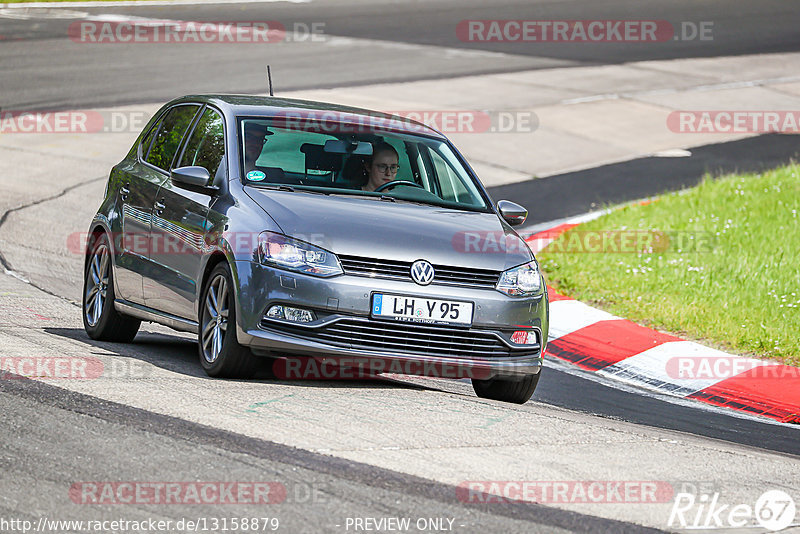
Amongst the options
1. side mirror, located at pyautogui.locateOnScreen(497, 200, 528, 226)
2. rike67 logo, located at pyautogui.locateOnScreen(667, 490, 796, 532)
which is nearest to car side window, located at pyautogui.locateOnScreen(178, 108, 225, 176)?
side mirror, located at pyautogui.locateOnScreen(497, 200, 528, 226)

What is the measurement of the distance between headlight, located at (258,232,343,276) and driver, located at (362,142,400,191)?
1.09 meters

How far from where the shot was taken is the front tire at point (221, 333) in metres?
7.18

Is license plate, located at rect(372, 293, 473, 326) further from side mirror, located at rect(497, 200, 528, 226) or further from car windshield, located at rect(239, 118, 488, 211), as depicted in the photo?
side mirror, located at rect(497, 200, 528, 226)

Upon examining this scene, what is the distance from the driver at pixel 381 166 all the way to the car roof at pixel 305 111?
259 mm

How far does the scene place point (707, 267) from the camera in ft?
40.1

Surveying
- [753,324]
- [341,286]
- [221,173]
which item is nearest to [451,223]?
[341,286]

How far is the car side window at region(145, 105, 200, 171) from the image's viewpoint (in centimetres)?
879

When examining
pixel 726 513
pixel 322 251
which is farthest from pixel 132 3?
pixel 726 513

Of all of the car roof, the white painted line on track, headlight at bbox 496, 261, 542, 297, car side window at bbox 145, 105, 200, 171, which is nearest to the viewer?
headlight at bbox 496, 261, 542, 297

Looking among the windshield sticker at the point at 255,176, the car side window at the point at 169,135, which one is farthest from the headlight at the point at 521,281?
the car side window at the point at 169,135

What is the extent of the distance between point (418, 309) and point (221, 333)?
45.5 inches

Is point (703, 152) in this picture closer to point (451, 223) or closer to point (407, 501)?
point (451, 223)

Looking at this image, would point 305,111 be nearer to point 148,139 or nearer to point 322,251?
point 148,139

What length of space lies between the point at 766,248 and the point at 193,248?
22.7 ft
